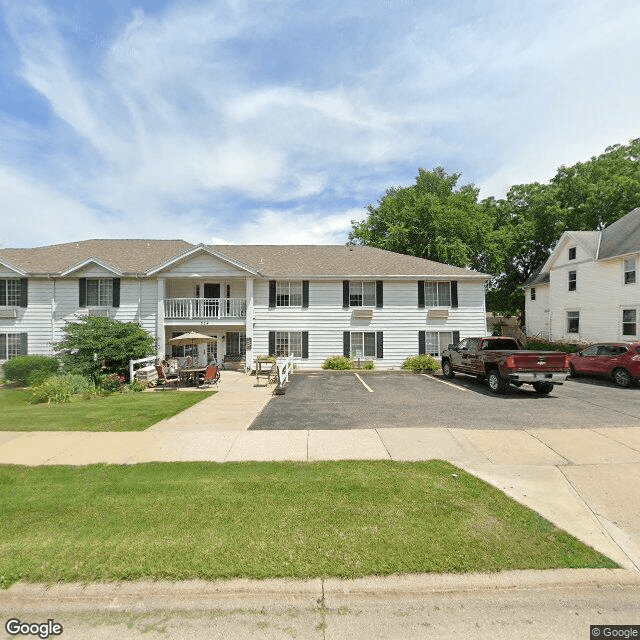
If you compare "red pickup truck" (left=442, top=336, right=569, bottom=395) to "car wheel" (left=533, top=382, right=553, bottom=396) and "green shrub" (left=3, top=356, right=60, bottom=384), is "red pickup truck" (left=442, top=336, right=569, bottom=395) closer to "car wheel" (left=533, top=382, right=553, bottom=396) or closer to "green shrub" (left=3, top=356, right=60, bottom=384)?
"car wheel" (left=533, top=382, right=553, bottom=396)

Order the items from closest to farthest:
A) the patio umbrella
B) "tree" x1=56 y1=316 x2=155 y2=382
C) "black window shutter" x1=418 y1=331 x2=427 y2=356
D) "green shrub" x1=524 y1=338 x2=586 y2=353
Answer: "tree" x1=56 y1=316 x2=155 y2=382 → the patio umbrella → "black window shutter" x1=418 y1=331 x2=427 y2=356 → "green shrub" x1=524 y1=338 x2=586 y2=353

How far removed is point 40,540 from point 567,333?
98.6ft

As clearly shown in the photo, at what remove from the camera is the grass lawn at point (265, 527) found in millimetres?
3238

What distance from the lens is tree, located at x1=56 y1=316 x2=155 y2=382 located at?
50.0ft

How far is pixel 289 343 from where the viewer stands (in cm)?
2009

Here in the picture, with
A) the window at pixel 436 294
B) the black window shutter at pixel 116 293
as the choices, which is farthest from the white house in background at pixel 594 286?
the black window shutter at pixel 116 293

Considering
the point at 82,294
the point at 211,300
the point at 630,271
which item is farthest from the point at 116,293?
the point at 630,271

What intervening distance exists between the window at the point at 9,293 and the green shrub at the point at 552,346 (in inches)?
1212

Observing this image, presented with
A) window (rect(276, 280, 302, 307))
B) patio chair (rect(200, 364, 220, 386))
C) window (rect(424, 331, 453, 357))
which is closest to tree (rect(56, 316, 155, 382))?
patio chair (rect(200, 364, 220, 386))

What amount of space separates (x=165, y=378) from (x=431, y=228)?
23.9 m

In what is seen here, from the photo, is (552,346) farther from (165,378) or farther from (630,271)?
(165,378)

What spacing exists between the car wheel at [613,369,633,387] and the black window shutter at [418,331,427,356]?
8.50 meters

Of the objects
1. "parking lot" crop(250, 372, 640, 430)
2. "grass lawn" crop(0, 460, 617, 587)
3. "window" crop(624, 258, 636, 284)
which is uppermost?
"window" crop(624, 258, 636, 284)

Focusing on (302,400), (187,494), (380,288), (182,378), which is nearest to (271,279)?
(380,288)
